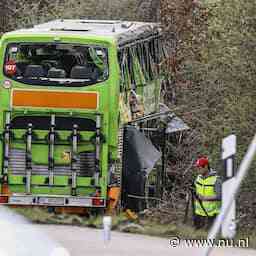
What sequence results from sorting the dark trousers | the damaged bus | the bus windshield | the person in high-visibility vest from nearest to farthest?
1. the person in high-visibility vest
2. the dark trousers
3. the damaged bus
4. the bus windshield

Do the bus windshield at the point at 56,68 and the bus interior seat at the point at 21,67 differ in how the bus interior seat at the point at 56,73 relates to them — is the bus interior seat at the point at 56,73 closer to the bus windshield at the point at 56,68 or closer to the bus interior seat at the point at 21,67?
the bus windshield at the point at 56,68

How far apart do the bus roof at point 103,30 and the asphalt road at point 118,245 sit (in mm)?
6857

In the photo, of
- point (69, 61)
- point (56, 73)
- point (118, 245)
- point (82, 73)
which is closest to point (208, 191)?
point (118, 245)

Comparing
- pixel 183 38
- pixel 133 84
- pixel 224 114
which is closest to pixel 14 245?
pixel 224 114

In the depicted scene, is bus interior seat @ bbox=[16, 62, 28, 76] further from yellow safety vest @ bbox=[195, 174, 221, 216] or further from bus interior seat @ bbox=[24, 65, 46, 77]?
yellow safety vest @ bbox=[195, 174, 221, 216]

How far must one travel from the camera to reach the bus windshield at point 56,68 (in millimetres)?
22562

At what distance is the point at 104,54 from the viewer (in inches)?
886

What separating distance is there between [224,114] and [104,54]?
2.70 meters

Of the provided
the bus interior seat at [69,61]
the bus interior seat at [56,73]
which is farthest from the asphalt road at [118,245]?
the bus interior seat at [69,61]

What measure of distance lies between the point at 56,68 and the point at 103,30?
1498 mm

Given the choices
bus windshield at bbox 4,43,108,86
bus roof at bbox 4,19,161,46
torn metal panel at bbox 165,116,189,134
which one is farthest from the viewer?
torn metal panel at bbox 165,116,189,134

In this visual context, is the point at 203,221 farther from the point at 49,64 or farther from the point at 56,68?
the point at 49,64

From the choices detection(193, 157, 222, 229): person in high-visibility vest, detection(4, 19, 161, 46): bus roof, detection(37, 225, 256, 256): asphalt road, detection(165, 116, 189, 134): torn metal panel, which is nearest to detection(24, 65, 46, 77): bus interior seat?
detection(4, 19, 161, 46): bus roof

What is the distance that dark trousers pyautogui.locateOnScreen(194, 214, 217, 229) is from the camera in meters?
18.5
